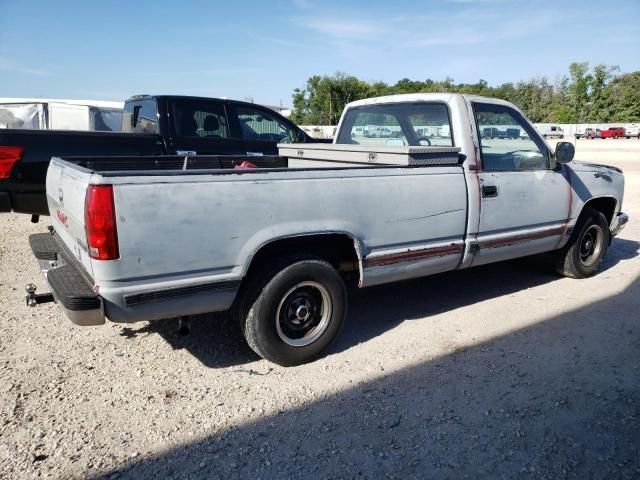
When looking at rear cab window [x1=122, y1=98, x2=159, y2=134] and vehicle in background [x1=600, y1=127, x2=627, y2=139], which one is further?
vehicle in background [x1=600, y1=127, x2=627, y2=139]

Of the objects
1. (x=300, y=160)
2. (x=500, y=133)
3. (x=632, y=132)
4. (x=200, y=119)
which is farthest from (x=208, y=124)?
(x=632, y=132)

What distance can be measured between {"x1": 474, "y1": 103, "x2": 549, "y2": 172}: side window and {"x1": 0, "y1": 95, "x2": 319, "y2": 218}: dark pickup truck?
3220mm

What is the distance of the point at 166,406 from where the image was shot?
3041mm

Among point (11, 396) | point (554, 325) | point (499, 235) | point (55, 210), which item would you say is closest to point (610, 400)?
point (554, 325)

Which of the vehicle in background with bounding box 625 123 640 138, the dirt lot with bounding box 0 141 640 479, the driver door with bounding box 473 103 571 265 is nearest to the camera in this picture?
the dirt lot with bounding box 0 141 640 479

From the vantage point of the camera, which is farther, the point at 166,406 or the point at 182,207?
the point at 166,406

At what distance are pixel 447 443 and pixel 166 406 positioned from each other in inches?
64.6

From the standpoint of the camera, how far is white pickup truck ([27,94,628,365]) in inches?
109

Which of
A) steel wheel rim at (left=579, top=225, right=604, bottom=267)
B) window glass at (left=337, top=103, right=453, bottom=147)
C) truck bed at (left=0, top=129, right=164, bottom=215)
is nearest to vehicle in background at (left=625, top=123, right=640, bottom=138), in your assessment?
steel wheel rim at (left=579, top=225, right=604, bottom=267)

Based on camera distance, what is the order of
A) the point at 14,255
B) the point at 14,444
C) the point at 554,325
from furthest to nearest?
1. the point at 14,255
2. the point at 554,325
3. the point at 14,444

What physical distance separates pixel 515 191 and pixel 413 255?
4.19 ft

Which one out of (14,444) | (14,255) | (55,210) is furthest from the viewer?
(14,255)

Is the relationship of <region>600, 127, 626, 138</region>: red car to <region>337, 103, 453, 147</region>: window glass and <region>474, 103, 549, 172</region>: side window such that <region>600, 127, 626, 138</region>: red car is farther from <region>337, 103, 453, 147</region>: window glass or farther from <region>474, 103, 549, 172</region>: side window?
<region>337, 103, 453, 147</region>: window glass

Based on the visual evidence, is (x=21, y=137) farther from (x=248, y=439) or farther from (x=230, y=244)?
(x=248, y=439)
